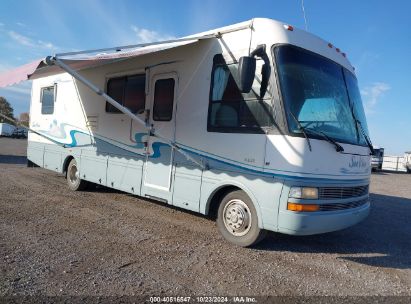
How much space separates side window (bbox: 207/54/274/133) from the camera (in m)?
5.14

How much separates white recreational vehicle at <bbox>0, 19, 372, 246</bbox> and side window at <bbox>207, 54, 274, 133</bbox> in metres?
0.01

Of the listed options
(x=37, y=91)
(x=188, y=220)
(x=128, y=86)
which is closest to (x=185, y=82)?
(x=128, y=86)

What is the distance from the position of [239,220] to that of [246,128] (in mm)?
1311

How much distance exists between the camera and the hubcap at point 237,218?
5.42m

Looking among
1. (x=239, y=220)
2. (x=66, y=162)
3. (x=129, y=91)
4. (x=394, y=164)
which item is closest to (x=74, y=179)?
(x=66, y=162)

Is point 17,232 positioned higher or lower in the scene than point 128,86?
lower

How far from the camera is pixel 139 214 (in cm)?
712

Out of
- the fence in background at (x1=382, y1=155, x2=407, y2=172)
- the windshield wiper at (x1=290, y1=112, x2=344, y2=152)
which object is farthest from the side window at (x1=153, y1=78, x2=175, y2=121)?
the fence in background at (x1=382, y1=155, x2=407, y2=172)

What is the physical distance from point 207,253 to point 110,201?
3769mm

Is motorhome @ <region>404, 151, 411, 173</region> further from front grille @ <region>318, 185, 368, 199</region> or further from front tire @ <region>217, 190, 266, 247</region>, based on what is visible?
front tire @ <region>217, 190, 266, 247</region>

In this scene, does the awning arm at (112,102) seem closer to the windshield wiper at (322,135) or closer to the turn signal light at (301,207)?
the turn signal light at (301,207)

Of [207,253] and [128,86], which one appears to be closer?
[207,253]

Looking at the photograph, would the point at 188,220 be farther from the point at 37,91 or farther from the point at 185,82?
the point at 37,91

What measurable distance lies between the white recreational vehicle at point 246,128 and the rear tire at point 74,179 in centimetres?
189
